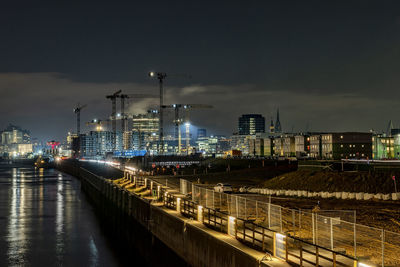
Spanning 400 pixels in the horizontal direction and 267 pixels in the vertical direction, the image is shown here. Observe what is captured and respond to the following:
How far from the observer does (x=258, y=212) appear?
24.3 metres

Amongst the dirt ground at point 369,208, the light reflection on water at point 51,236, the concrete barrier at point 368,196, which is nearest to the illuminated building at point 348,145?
the light reflection on water at point 51,236

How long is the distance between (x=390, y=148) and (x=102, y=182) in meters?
121

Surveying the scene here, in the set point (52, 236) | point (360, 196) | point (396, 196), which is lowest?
point (52, 236)

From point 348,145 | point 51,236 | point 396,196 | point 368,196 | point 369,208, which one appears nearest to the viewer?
point 369,208

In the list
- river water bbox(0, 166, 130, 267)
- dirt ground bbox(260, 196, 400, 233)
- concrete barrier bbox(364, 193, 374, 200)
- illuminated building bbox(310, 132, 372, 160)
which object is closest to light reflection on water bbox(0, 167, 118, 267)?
river water bbox(0, 166, 130, 267)

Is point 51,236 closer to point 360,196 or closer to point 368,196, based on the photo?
point 360,196

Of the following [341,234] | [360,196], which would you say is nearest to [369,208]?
[360,196]

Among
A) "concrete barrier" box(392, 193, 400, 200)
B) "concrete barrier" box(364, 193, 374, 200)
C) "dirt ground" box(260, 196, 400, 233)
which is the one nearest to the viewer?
"dirt ground" box(260, 196, 400, 233)

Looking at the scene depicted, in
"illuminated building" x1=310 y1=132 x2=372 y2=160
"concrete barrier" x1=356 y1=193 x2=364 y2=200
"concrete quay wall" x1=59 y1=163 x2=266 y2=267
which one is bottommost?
"concrete quay wall" x1=59 y1=163 x2=266 y2=267

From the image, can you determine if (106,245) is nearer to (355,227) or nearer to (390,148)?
(355,227)

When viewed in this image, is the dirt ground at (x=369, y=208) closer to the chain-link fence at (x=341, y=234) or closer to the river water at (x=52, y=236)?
the chain-link fence at (x=341, y=234)

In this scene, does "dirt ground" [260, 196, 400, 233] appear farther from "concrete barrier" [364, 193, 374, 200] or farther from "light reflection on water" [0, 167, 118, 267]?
"light reflection on water" [0, 167, 118, 267]

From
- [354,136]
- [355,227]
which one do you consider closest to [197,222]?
[355,227]

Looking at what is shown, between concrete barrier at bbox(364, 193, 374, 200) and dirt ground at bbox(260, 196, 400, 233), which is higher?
concrete barrier at bbox(364, 193, 374, 200)
